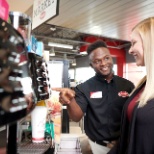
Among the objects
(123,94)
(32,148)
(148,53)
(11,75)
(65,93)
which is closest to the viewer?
(11,75)

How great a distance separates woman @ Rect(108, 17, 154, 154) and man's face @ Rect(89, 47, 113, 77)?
522mm

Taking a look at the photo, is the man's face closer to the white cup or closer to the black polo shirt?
the black polo shirt

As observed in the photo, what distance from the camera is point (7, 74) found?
0.39 meters

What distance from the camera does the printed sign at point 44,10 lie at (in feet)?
6.72

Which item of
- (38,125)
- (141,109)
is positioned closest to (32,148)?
(38,125)

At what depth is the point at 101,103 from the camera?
191 centimetres

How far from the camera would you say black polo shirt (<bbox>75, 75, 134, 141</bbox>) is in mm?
1850

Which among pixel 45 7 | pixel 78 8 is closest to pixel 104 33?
pixel 78 8

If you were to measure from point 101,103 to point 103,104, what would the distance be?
2 cm

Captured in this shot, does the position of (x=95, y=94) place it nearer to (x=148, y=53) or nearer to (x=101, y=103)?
(x=101, y=103)

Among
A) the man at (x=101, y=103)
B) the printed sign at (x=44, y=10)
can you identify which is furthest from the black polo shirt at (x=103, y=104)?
the printed sign at (x=44, y=10)

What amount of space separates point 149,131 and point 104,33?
5.72 m

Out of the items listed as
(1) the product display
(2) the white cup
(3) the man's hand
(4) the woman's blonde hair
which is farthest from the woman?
(1) the product display

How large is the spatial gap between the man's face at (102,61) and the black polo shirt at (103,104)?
0.08m
